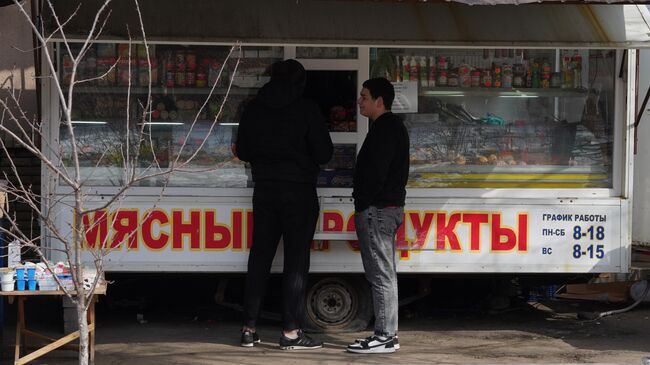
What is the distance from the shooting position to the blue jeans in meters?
6.09

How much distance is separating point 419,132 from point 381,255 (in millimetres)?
1265

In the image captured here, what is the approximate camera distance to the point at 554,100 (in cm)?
699

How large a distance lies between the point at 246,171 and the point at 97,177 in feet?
3.47

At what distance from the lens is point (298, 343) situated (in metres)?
6.35

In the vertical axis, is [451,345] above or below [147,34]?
below

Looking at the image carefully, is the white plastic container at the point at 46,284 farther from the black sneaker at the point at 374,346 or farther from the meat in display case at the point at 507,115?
the meat in display case at the point at 507,115

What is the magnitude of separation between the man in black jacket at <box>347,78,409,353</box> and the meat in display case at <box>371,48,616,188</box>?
2.56 ft

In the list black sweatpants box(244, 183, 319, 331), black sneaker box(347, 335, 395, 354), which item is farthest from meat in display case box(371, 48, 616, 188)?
black sneaker box(347, 335, 395, 354)

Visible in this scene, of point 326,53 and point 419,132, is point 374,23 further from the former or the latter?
point 419,132

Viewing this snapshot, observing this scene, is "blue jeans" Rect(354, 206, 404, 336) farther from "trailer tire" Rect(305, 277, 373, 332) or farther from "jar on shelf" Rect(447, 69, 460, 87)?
"jar on shelf" Rect(447, 69, 460, 87)

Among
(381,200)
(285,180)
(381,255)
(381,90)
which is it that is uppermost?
(381,90)

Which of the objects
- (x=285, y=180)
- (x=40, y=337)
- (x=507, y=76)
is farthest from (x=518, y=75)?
(x=40, y=337)

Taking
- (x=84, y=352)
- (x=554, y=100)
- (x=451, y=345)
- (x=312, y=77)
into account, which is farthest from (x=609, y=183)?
(x=84, y=352)

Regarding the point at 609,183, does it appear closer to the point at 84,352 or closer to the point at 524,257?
the point at 524,257
